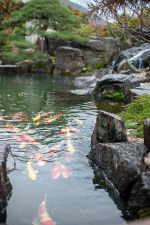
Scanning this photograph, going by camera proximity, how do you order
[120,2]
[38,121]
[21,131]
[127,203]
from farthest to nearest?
[38,121] < [21,131] < [120,2] < [127,203]

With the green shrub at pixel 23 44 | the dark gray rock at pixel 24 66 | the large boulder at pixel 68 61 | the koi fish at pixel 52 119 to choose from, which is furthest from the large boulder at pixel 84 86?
the green shrub at pixel 23 44

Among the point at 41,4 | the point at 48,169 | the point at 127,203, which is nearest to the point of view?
the point at 127,203

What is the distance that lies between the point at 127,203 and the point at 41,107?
7.15 meters

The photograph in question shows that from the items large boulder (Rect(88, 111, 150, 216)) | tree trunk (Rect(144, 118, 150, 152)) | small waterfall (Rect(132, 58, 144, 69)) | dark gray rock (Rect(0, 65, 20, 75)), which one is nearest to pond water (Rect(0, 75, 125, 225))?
large boulder (Rect(88, 111, 150, 216))

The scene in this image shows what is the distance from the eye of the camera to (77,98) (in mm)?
13383

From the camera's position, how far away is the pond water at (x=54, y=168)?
4.75m

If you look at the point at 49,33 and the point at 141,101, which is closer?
the point at 141,101

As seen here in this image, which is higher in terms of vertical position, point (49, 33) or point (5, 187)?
point (49, 33)

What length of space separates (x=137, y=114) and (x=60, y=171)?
3.17 metres

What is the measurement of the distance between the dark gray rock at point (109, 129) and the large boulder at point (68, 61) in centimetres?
1678

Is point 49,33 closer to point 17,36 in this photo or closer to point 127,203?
point 17,36

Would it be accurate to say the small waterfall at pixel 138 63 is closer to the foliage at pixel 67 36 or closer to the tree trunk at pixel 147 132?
the foliage at pixel 67 36

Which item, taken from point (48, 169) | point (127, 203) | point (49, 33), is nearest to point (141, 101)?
point (48, 169)

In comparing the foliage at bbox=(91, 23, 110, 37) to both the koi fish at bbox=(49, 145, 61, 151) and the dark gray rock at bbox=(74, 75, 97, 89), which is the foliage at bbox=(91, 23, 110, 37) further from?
the koi fish at bbox=(49, 145, 61, 151)
